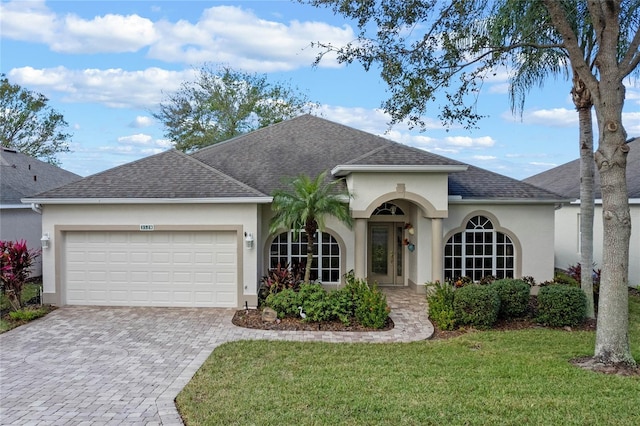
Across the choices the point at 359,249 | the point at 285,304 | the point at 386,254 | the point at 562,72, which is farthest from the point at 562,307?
the point at 386,254

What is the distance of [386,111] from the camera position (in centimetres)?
1152

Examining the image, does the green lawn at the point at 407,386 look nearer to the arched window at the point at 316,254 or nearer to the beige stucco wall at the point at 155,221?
the beige stucco wall at the point at 155,221

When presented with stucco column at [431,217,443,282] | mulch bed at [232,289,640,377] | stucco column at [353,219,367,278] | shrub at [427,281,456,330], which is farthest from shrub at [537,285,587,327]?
stucco column at [353,219,367,278]

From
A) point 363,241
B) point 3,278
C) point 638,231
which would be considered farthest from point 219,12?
point 638,231

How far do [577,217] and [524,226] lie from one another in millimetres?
6581

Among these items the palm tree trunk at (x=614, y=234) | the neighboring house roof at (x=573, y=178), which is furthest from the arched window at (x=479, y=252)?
the palm tree trunk at (x=614, y=234)

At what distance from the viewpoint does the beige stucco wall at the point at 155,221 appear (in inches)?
536

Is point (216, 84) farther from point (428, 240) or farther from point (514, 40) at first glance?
point (514, 40)

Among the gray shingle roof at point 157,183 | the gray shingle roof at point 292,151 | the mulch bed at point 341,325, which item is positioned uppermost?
the gray shingle roof at point 292,151

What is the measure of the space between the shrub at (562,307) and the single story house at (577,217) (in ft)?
16.9

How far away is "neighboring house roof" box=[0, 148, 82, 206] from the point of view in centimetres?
1895

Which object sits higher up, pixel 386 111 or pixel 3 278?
pixel 386 111

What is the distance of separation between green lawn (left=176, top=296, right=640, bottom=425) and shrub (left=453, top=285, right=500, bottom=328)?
117cm

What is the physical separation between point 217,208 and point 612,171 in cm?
945
